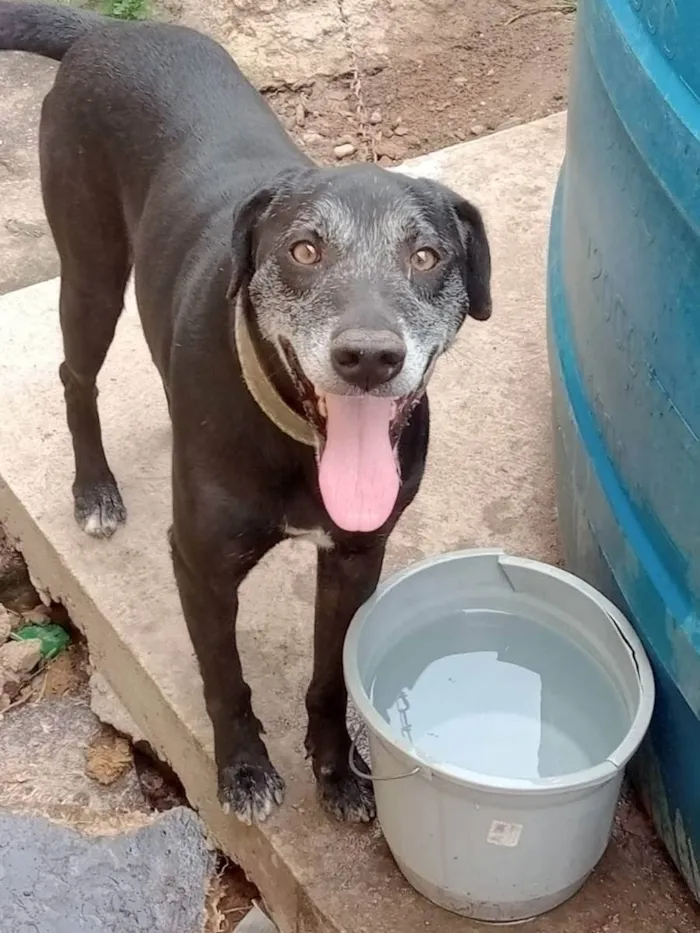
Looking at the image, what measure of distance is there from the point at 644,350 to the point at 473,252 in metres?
0.32

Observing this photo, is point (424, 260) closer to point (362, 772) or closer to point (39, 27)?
point (362, 772)

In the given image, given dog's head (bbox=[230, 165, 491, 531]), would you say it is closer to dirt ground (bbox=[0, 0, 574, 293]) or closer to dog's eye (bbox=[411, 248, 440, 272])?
dog's eye (bbox=[411, 248, 440, 272])

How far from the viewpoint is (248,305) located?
6.65 feet

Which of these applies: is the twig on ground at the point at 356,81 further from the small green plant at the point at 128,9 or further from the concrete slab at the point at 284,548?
the concrete slab at the point at 284,548

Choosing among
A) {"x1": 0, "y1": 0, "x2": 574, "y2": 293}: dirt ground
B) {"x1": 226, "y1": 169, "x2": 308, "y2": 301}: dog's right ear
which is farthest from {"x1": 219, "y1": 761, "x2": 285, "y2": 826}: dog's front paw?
{"x1": 0, "y1": 0, "x2": 574, "y2": 293}: dirt ground

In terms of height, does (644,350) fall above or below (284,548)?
above

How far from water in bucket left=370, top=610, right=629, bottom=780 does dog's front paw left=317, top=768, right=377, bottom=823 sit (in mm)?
164

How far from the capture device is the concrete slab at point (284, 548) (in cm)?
232

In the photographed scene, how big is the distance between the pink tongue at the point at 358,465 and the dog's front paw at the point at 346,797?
65 cm

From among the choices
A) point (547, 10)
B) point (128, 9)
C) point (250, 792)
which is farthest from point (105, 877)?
point (547, 10)

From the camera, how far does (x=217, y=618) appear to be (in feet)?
7.48

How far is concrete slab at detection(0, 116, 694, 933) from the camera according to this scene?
2.32 metres

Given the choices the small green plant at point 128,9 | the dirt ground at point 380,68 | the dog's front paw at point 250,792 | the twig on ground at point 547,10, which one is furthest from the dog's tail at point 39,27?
the twig on ground at point 547,10

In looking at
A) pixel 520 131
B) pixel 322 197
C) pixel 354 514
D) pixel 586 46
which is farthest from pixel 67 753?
pixel 520 131
